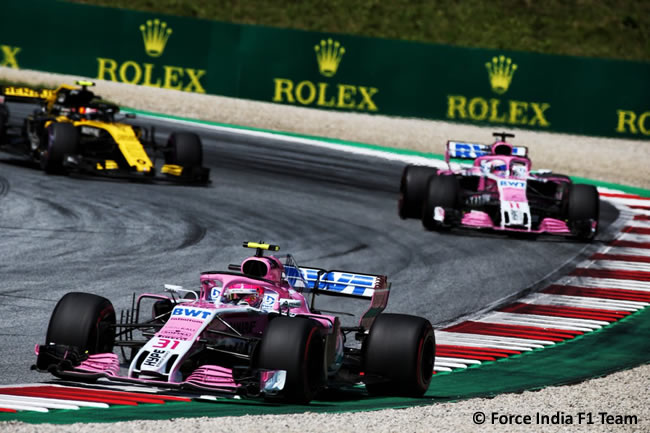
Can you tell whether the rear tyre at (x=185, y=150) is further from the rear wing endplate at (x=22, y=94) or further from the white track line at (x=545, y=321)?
the white track line at (x=545, y=321)

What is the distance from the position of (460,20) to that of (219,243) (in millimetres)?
32456

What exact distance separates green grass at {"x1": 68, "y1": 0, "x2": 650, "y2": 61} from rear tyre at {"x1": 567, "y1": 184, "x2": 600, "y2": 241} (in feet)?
89.7

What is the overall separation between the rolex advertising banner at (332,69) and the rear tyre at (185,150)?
13189 mm

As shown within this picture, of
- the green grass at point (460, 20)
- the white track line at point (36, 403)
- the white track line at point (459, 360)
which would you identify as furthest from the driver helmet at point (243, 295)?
the green grass at point (460, 20)

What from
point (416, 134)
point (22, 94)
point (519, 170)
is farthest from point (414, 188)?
point (416, 134)

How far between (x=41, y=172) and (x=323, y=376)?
585 inches

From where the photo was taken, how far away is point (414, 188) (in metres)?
21.6

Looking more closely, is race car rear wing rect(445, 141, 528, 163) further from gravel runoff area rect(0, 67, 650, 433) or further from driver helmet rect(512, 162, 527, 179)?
gravel runoff area rect(0, 67, 650, 433)

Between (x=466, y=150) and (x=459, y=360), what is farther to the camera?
(x=466, y=150)

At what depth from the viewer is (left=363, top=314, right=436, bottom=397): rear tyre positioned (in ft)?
32.0

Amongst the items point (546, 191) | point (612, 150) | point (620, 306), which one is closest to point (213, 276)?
point (620, 306)

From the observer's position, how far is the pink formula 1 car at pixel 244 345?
9.02 metres

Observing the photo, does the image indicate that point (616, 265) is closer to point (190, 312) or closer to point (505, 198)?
point (505, 198)

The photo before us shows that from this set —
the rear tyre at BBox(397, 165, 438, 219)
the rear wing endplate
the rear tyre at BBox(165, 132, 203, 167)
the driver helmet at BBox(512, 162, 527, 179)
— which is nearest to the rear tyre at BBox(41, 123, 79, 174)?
the rear wing endplate
